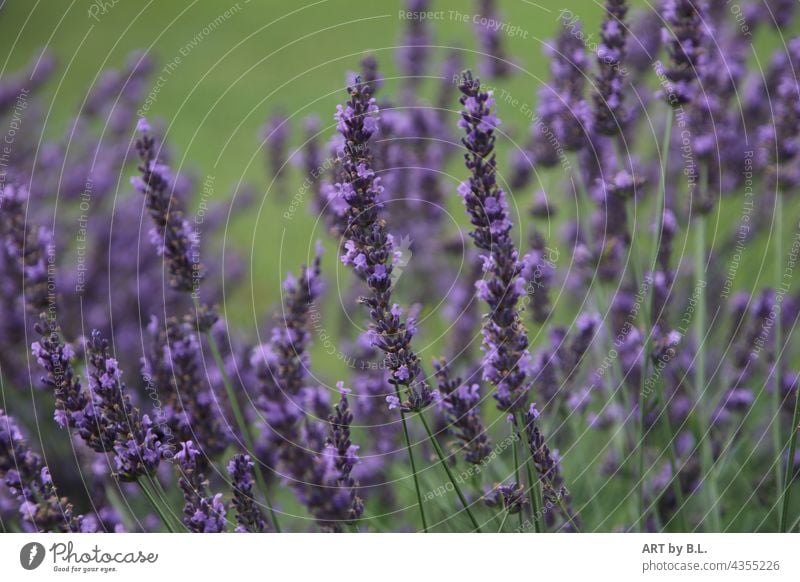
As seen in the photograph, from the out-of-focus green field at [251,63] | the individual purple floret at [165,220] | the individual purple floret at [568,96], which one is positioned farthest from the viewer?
the out-of-focus green field at [251,63]

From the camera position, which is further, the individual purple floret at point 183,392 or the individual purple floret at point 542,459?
the individual purple floret at point 183,392

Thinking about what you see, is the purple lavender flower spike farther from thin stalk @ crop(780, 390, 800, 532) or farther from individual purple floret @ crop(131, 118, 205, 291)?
individual purple floret @ crop(131, 118, 205, 291)

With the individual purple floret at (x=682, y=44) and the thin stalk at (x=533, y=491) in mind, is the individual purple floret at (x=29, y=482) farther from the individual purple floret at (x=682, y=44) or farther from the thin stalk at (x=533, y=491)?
the individual purple floret at (x=682, y=44)

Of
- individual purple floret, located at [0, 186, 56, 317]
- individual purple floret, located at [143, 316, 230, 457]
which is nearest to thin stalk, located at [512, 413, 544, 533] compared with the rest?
individual purple floret, located at [143, 316, 230, 457]

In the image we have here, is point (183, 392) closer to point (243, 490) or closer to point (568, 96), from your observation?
point (243, 490)

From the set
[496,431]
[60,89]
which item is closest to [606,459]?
[496,431]
